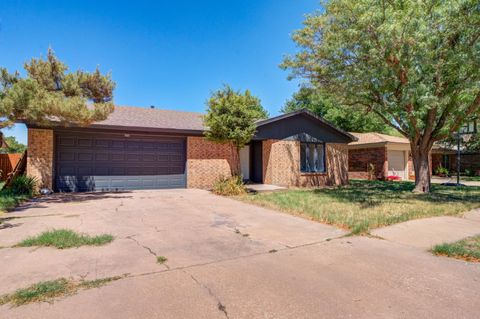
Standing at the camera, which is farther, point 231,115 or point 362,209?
point 231,115

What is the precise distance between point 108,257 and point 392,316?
12.0 ft

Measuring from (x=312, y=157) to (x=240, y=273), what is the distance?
12.7m

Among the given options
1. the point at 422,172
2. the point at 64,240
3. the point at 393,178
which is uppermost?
the point at 422,172

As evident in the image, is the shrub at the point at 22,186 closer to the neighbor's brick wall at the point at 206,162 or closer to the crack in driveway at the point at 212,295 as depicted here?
the neighbor's brick wall at the point at 206,162

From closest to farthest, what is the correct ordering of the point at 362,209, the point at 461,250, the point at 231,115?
1. the point at 461,250
2. the point at 362,209
3. the point at 231,115

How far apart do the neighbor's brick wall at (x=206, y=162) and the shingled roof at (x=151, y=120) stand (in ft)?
2.91

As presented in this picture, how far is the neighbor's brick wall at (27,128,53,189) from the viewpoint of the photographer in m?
10.9

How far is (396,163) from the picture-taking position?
818 inches

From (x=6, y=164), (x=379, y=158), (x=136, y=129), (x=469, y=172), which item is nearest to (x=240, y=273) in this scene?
(x=136, y=129)

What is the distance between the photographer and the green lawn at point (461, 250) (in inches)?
168

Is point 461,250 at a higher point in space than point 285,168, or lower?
lower

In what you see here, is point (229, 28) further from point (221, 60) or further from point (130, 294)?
point (130, 294)

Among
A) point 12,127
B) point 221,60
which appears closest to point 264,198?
point 12,127

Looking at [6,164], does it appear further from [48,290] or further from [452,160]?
[452,160]
